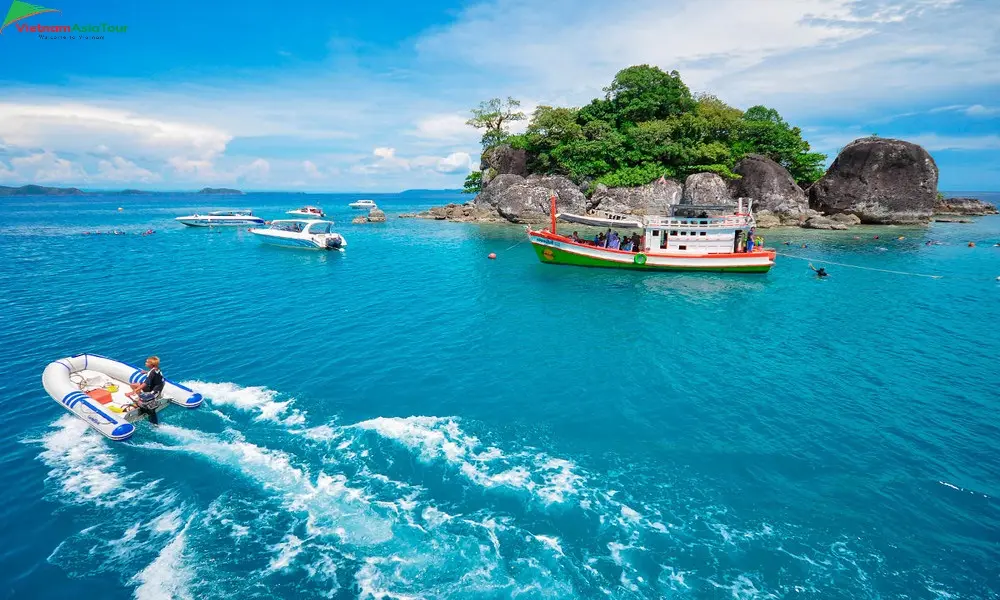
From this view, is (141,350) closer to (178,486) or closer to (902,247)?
(178,486)

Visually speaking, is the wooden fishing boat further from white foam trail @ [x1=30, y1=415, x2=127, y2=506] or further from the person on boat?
white foam trail @ [x1=30, y1=415, x2=127, y2=506]

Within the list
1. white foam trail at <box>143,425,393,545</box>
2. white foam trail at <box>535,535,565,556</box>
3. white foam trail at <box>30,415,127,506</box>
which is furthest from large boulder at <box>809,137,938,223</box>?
white foam trail at <box>30,415,127,506</box>

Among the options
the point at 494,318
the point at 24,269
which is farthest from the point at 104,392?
the point at 24,269

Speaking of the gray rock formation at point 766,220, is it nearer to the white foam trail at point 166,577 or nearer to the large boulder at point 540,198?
the large boulder at point 540,198

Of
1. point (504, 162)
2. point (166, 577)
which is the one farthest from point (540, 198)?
point (166, 577)

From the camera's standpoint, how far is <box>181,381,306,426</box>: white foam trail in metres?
14.5

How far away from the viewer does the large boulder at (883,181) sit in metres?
57.2

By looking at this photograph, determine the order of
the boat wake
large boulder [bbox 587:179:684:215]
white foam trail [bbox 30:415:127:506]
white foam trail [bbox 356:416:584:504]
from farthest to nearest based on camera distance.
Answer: large boulder [bbox 587:179:684:215], white foam trail [bbox 356:416:584:504], white foam trail [bbox 30:415:127:506], the boat wake

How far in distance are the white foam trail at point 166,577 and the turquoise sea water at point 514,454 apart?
6cm

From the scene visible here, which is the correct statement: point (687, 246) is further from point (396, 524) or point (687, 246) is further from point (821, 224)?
point (821, 224)

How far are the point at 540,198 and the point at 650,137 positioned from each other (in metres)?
17.1

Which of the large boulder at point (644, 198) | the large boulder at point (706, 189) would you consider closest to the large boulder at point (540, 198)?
the large boulder at point (644, 198)

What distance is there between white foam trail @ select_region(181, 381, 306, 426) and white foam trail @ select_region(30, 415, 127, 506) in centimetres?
309

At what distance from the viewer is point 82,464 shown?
12.4 m
